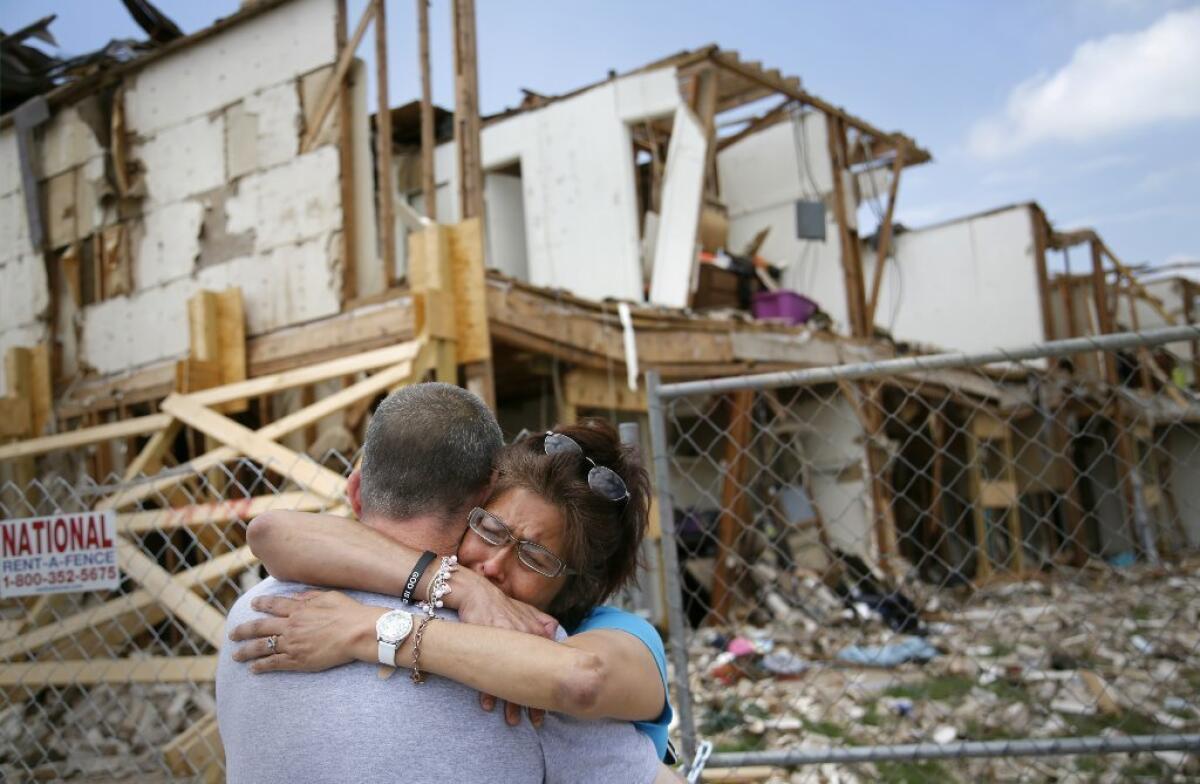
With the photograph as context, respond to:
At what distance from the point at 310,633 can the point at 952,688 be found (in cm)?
628

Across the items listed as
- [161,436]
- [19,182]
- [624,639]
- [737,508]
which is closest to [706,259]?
[737,508]

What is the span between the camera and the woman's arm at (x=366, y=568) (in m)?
1.38

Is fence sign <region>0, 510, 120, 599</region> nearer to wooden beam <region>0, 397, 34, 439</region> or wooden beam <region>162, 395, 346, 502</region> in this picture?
wooden beam <region>162, 395, 346, 502</region>

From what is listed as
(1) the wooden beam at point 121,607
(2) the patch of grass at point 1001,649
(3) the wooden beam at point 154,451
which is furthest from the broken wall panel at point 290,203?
(2) the patch of grass at point 1001,649

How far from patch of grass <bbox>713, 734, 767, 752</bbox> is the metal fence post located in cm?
270

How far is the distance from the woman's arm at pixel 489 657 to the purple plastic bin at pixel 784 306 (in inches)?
362

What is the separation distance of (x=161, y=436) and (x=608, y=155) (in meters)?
5.78

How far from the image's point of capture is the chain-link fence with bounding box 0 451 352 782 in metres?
4.32

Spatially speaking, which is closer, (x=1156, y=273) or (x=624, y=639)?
(x=624, y=639)

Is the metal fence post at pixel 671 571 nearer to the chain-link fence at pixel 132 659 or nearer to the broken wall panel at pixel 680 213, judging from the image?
the chain-link fence at pixel 132 659

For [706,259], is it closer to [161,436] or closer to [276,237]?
[276,237]

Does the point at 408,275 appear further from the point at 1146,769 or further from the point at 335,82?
the point at 1146,769

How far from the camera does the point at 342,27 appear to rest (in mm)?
7512

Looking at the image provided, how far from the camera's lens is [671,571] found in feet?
9.27
